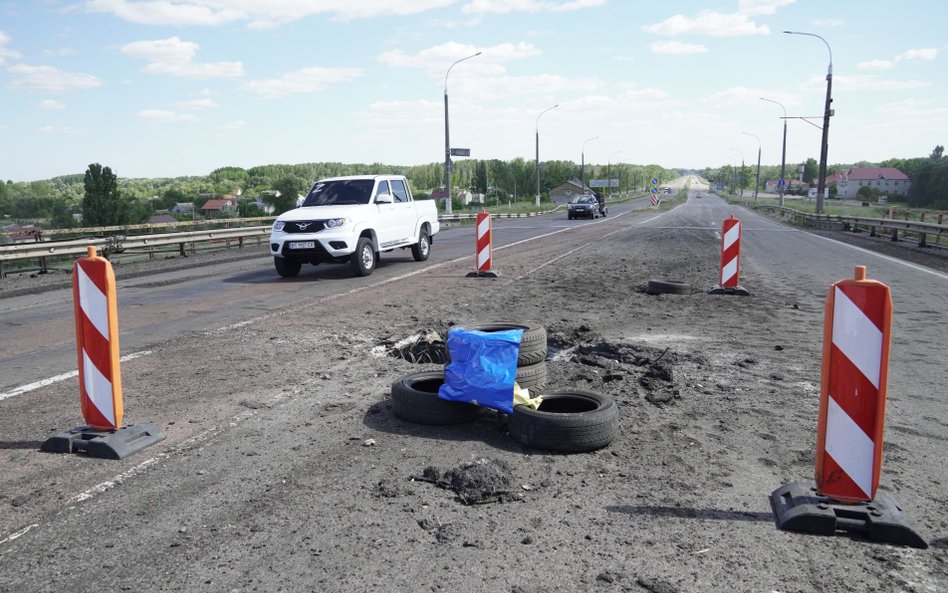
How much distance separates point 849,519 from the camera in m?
3.41

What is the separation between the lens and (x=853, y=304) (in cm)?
338

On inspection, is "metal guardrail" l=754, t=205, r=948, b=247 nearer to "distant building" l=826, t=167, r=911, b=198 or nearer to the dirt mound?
the dirt mound

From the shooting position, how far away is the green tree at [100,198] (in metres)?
78.8

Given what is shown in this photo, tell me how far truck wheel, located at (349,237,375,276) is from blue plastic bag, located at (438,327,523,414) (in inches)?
364

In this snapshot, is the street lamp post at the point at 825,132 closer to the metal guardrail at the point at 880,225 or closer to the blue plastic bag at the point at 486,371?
the metal guardrail at the point at 880,225

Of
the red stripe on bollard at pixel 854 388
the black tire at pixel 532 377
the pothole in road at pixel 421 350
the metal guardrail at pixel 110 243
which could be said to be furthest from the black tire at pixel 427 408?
the metal guardrail at pixel 110 243

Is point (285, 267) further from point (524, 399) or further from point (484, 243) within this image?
point (524, 399)

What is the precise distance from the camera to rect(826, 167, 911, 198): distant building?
6043 inches

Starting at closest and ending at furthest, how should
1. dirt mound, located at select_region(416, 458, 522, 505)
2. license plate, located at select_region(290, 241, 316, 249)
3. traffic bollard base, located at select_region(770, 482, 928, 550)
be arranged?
traffic bollard base, located at select_region(770, 482, 928, 550), dirt mound, located at select_region(416, 458, 522, 505), license plate, located at select_region(290, 241, 316, 249)

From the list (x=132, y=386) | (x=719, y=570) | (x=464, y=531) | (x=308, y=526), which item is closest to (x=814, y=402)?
(x=719, y=570)

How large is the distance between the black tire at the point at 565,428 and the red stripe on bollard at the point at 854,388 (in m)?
1.32

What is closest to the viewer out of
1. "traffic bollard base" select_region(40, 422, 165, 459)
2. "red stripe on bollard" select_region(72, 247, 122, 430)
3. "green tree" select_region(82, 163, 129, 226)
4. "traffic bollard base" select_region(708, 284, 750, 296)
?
"traffic bollard base" select_region(40, 422, 165, 459)

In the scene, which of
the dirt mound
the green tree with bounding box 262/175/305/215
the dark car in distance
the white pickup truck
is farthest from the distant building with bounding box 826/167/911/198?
the dirt mound

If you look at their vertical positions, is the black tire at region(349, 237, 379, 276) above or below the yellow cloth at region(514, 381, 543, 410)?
above
